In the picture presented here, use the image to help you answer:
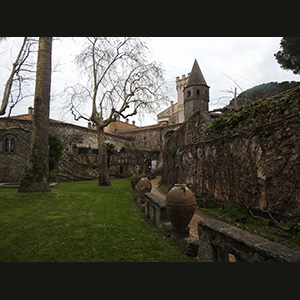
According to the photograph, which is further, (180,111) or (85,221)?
(180,111)

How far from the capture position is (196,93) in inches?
1224

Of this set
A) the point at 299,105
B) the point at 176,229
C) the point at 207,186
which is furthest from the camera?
the point at 207,186

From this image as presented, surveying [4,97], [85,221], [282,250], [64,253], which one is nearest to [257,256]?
[282,250]

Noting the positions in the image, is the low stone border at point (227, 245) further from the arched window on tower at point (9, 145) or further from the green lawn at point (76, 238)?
the arched window on tower at point (9, 145)

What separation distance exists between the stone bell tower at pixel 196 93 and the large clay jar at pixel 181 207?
27.8 metres

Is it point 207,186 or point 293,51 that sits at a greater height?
point 293,51

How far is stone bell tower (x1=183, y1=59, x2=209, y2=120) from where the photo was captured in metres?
30.9

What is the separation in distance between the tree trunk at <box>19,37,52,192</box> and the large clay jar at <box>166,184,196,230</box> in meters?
6.14

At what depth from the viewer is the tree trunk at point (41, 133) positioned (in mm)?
8008

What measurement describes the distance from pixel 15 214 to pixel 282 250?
6007 mm

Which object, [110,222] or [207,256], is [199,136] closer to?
[110,222]

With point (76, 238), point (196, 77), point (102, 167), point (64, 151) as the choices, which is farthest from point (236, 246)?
point (196, 77)

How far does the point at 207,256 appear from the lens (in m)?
3.01

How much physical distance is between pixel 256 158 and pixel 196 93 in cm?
2744
